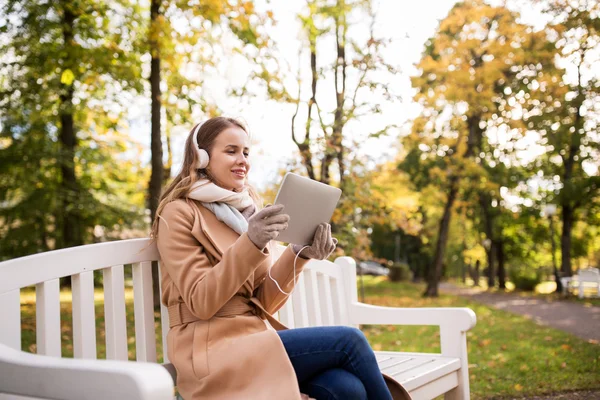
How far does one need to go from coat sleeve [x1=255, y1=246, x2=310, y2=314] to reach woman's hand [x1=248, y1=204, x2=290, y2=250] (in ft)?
1.53

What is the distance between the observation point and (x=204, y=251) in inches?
91.7

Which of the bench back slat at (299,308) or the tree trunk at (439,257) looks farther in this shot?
the tree trunk at (439,257)

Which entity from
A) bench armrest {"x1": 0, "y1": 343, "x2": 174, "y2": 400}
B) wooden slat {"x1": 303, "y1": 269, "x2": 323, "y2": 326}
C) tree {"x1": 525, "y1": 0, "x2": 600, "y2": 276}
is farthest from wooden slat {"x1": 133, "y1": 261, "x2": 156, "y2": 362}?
tree {"x1": 525, "y1": 0, "x2": 600, "y2": 276}

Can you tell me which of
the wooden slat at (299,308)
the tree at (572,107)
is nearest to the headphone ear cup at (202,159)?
the wooden slat at (299,308)

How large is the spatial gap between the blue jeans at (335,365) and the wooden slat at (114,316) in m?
0.69

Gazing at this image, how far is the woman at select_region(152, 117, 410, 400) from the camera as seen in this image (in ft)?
6.81

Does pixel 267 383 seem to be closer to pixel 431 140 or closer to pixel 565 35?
pixel 431 140

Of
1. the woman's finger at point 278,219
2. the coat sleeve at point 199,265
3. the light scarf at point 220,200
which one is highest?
the light scarf at point 220,200

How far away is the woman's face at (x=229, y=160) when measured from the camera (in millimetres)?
2537

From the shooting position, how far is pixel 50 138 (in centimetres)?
1343

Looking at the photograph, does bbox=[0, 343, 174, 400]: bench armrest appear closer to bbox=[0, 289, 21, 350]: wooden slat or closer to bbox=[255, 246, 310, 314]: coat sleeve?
bbox=[0, 289, 21, 350]: wooden slat

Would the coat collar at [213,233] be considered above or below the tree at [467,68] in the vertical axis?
below

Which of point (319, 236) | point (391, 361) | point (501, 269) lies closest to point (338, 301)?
point (391, 361)

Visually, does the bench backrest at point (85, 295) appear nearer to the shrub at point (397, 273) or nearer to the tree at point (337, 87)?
Result: the tree at point (337, 87)
